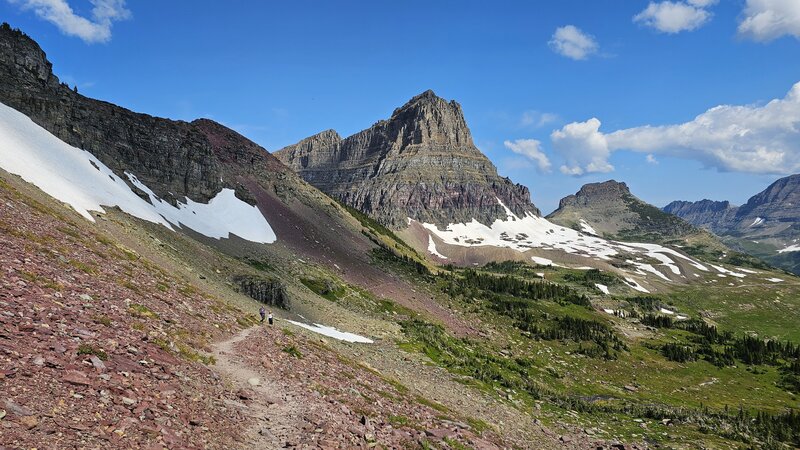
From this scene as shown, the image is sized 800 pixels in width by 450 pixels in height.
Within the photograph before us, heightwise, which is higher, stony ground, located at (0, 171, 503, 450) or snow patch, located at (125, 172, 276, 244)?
snow patch, located at (125, 172, 276, 244)

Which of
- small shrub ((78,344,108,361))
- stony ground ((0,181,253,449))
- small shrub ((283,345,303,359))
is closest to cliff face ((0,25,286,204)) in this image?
stony ground ((0,181,253,449))

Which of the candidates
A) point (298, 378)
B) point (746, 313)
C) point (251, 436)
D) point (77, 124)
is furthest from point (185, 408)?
point (746, 313)

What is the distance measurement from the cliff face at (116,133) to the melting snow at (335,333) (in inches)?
1946

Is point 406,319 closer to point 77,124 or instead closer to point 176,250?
point 176,250

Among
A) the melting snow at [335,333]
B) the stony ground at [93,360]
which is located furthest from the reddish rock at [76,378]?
the melting snow at [335,333]

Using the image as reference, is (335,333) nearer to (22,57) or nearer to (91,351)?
(91,351)

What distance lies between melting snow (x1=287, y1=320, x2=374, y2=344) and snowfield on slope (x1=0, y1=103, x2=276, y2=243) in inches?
1006

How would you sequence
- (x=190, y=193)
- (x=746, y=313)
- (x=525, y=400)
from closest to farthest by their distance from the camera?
(x=525, y=400) → (x=190, y=193) → (x=746, y=313)

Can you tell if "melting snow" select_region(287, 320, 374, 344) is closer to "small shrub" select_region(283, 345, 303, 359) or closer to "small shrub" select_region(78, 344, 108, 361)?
"small shrub" select_region(283, 345, 303, 359)

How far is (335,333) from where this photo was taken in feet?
164

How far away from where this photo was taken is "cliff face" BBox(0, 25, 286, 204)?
67.5m

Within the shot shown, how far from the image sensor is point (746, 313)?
17475 cm

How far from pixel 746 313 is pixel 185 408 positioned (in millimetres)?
217043

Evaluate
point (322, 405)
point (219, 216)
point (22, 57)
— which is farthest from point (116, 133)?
point (322, 405)
